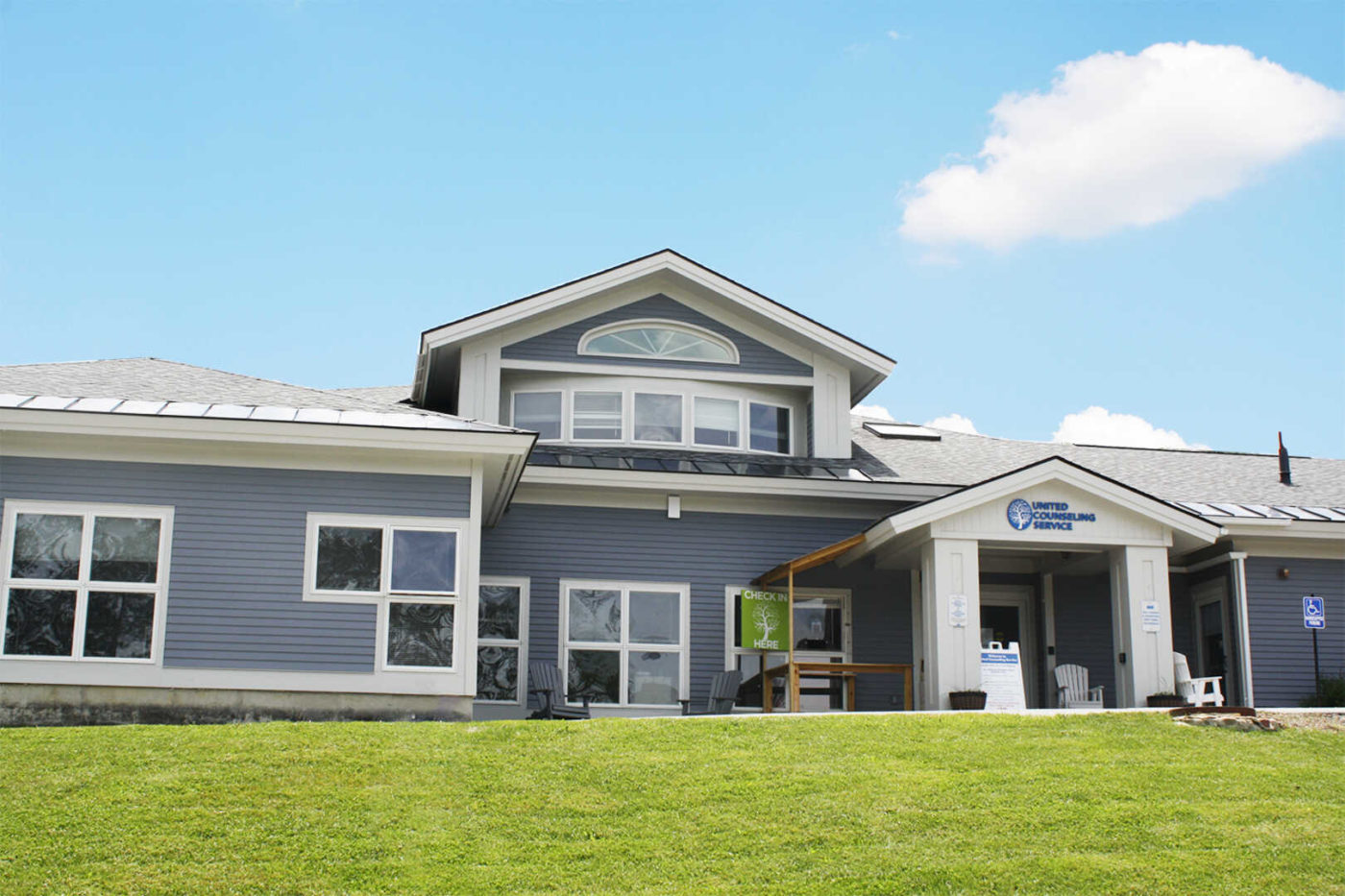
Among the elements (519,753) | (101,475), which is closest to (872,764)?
(519,753)

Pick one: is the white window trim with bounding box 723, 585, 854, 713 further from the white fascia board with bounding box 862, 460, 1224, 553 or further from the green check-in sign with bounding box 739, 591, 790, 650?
the white fascia board with bounding box 862, 460, 1224, 553

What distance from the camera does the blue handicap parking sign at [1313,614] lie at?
1848 cm

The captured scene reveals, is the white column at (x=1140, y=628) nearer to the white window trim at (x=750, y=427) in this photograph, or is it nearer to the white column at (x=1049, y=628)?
the white column at (x=1049, y=628)

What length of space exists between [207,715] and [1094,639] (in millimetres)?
11570

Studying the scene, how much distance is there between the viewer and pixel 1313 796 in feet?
37.1

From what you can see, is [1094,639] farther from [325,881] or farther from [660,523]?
[325,881]

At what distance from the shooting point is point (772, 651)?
17.8 metres

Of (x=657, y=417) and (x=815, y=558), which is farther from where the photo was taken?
(x=657, y=417)

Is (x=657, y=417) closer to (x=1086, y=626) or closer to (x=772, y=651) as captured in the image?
(x=772, y=651)

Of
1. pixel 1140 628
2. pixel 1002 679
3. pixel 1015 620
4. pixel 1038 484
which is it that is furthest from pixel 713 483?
pixel 1140 628

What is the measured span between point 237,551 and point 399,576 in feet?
5.47

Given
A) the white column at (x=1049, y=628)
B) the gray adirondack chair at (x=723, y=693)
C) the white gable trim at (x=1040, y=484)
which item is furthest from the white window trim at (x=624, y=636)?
the white column at (x=1049, y=628)

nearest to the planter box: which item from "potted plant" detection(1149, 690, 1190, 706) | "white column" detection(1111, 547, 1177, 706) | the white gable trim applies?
"potted plant" detection(1149, 690, 1190, 706)

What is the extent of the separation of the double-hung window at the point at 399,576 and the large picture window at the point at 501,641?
2631 millimetres
